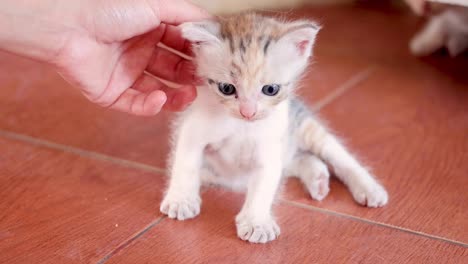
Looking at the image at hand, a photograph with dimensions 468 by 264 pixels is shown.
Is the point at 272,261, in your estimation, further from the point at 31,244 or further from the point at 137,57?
the point at 137,57

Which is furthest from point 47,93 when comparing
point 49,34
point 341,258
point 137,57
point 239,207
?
point 341,258

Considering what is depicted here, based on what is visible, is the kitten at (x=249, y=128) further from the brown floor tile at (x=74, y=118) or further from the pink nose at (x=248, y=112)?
the brown floor tile at (x=74, y=118)

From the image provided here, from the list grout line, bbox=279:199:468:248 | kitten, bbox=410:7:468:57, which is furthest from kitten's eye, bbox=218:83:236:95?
kitten, bbox=410:7:468:57

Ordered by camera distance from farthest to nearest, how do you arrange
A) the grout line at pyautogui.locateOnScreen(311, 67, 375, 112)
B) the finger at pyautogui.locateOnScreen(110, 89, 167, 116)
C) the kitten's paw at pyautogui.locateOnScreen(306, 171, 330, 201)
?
the grout line at pyautogui.locateOnScreen(311, 67, 375, 112) → the kitten's paw at pyautogui.locateOnScreen(306, 171, 330, 201) → the finger at pyautogui.locateOnScreen(110, 89, 167, 116)

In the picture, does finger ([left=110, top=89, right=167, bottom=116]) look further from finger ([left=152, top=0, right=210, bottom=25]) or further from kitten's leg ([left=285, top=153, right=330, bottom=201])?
kitten's leg ([left=285, top=153, right=330, bottom=201])

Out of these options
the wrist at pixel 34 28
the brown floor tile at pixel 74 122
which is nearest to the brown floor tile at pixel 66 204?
the brown floor tile at pixel 74 122

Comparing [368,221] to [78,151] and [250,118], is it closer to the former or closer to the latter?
[250,118]
